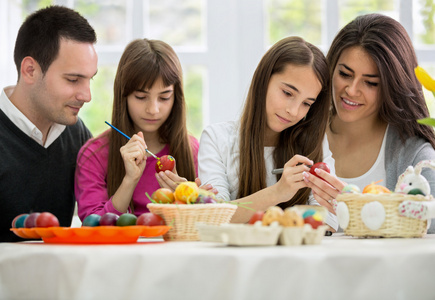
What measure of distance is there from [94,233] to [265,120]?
1.16 metres

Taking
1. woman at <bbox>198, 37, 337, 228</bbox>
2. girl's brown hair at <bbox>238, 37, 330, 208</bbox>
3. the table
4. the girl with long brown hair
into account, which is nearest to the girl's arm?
the girl with long brown hair

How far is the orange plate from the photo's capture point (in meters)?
1.35

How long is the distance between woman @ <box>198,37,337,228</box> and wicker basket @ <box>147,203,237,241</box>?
2.05 feet

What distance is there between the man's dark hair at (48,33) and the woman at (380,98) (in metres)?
1.18

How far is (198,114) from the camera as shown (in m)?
3.87

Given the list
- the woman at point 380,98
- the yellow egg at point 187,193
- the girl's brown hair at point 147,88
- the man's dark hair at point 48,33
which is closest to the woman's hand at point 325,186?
the yellow egg at point 187,193

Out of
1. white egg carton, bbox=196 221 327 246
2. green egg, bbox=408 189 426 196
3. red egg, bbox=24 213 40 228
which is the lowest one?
red egg, bbox=24 213 40 228

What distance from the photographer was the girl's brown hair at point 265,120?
90.2 inches

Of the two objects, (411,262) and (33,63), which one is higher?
(33,63)

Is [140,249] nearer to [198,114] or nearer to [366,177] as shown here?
[366,177]

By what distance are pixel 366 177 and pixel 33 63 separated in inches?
63.0

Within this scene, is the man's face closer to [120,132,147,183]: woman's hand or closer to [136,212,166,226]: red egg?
[120,132,147,183]: woman's hand

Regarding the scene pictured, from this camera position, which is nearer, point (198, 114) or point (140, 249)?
point (140, 249)

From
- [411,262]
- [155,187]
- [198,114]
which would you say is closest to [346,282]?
[411,262]
